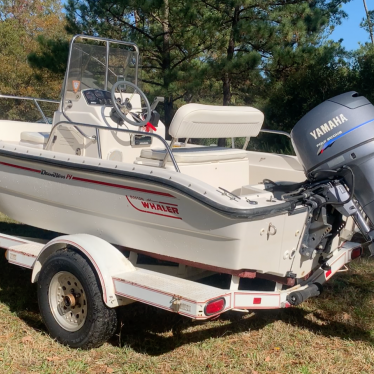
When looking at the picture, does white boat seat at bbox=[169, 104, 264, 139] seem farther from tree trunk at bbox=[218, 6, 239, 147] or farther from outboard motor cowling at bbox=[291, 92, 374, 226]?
tree trunk at bbox=[218, 6, 239, 147]

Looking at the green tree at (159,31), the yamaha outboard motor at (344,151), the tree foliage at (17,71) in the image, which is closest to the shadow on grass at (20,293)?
the yamaha outboard motor at (344,151)

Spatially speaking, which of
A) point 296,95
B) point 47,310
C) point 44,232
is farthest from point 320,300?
point 296,95

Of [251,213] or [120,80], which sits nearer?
[251,213]

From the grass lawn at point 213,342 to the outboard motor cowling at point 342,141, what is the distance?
110 cm

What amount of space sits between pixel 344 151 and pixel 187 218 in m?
1.19

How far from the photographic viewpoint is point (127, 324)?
13.9 feet

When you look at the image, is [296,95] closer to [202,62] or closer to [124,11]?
[202,62]

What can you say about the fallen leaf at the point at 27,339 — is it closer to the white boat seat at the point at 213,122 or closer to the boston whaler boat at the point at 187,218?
the boston whaler boat at the point at 187,218

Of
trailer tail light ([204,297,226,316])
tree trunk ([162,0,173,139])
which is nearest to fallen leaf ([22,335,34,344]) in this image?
trailer tail light ([204,297,226,316])

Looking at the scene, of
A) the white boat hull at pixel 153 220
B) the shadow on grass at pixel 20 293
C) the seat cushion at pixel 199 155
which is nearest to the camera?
the white boat hull at pixel 153 220

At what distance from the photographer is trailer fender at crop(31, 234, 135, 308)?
11.6 feet

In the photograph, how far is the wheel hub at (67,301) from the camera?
→ 3.76 m

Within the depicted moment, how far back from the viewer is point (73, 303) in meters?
3.76

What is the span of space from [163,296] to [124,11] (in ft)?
35.3
